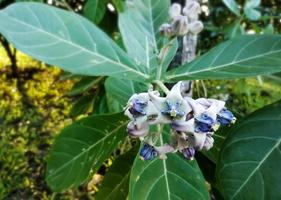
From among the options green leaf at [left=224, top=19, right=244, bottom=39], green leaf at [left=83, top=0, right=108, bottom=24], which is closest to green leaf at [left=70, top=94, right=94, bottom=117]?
green leaf at [left=83, top=0, right=108, bottom=24]

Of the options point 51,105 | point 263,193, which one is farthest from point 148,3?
point 51,105

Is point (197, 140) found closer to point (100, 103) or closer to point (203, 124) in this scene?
point (203, 124)

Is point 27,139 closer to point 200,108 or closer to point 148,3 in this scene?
point 148,3

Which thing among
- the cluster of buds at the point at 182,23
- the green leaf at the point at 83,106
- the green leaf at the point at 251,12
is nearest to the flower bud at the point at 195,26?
the cluster of buds at the point at 182,23

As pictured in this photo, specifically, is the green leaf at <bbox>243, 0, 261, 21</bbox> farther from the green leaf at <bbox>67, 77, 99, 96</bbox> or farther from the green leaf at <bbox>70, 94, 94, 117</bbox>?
the green leaf at <bbox>70, 94, 94, 117</bbox>

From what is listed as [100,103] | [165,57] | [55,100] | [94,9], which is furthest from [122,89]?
[55,100]

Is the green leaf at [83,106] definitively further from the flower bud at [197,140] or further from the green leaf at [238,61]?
the flower bud at [197,140]
